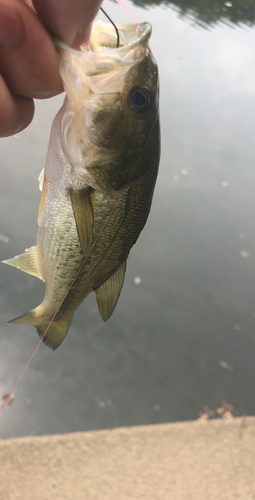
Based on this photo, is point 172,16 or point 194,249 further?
point 172,16

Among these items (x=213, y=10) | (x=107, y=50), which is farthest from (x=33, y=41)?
(x=213, y=10)

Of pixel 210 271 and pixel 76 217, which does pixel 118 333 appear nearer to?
pixel 210 271

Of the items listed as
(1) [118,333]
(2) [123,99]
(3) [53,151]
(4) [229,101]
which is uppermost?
(2) [123,99]

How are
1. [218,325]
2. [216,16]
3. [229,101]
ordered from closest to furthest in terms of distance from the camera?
1. [218,325]
2. [229,101]
3. [216,16]

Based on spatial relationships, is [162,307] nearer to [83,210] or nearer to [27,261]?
[27,261]

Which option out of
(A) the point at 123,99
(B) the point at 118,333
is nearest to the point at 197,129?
(B) the point at 118,333

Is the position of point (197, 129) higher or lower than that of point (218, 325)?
higher

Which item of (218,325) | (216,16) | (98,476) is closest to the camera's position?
(98,476)
